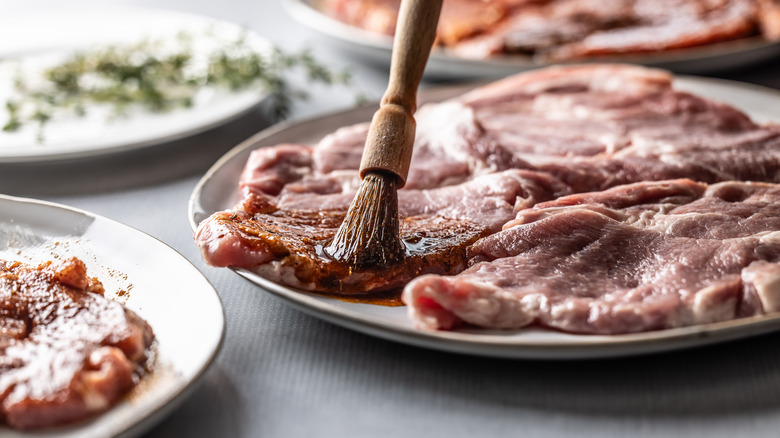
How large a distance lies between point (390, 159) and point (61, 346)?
832mm

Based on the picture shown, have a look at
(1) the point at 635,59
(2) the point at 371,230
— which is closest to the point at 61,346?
(2) the point at 371,230

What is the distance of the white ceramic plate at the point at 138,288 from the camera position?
1428 millimetres

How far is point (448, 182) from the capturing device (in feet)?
7.48

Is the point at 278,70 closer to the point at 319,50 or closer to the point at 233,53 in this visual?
the point at 233,53

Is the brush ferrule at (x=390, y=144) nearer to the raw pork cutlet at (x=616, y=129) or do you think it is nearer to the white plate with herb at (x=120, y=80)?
the raw pork cutlet at (x=616, y=129)

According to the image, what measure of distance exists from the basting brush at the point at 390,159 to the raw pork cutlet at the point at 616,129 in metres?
0.43

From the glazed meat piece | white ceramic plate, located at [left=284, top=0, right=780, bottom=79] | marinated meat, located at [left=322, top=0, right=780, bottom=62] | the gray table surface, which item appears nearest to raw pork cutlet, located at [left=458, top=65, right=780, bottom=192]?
the glazed meat piece

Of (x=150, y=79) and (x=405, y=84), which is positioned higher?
(x=405, y=84)

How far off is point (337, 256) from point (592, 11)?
2.37 m

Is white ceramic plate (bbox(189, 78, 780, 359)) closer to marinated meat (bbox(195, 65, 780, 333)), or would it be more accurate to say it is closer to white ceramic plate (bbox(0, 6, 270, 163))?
marinated meat (bbox(195, 65, 780, 333))

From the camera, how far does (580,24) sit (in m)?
3.60

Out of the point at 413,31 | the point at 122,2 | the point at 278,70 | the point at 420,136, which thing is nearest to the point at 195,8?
the point at 122,2

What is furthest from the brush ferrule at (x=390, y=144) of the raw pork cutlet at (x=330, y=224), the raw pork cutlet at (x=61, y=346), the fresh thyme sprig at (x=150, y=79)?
the fresh thyme sprig at (x=150, y=79)

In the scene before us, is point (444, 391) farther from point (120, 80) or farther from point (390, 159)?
point (120, 80)
